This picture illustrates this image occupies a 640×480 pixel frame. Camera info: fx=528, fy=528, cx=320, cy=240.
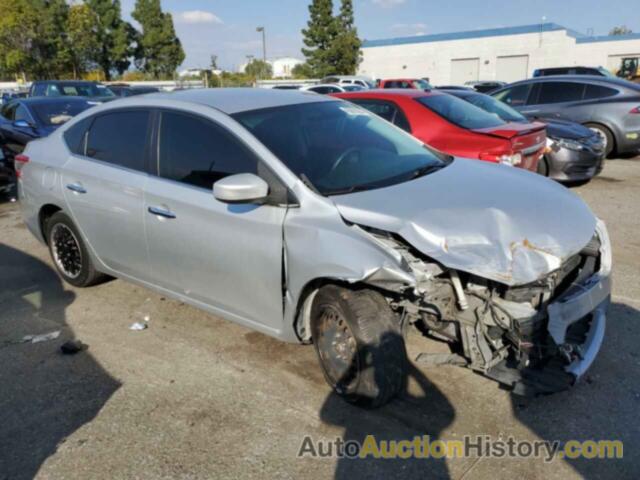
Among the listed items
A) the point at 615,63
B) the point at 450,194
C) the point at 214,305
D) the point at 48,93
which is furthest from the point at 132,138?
the point at 615,63

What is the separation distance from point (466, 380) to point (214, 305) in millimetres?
1692

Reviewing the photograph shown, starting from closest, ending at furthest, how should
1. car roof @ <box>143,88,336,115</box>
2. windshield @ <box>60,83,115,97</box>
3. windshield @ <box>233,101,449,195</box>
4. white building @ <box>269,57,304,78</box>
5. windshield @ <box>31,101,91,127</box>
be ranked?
1. windshield @ <box>233,101,449,195</box>
2. car roof @ <box>143,88,336,115</box>
3. windshield @ <box>31,101,91,127</box>
4. windshield @ <box>60,83,115,97</box>
5. white building @ <box>269,57,304,78</box>

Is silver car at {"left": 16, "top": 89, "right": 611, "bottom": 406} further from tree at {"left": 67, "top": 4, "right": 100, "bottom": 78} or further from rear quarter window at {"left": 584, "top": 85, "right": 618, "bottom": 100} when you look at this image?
tree at {"left": 67, "top": 4, "right": 100, "bottom": 78}

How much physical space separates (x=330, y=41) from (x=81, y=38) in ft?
76.4

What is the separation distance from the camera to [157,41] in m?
54.2

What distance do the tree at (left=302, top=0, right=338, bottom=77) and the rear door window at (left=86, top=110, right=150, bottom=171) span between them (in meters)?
51.0

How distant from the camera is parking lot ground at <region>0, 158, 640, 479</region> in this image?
2.62 metres

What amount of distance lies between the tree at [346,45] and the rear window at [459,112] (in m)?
48.2

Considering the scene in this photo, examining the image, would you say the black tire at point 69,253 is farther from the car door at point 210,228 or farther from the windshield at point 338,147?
the windshield at point 338,147

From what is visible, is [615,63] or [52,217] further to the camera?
[615,63]

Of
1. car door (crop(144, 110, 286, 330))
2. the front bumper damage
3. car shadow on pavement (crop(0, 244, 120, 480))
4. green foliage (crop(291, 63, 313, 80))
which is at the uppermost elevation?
green foliage (crop(291, 63, 313, 80))

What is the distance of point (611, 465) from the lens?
8.43 feet

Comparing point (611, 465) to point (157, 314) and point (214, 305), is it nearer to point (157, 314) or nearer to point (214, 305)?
point (214, 305)

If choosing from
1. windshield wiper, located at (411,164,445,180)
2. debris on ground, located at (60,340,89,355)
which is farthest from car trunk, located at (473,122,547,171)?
debris on ground, located at (60,340,89,355)
